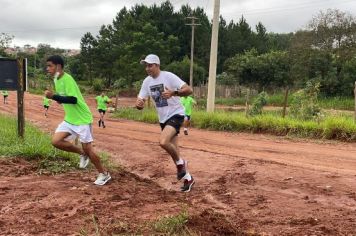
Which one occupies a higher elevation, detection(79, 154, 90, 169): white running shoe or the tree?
the tree

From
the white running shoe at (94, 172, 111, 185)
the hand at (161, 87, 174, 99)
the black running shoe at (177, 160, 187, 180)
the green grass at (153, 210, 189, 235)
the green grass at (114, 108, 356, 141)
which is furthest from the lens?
the green grass at (114, 108, 356, 141)

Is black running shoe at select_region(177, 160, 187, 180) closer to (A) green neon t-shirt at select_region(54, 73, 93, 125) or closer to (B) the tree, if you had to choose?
(A) green neon t-shirt at select_region(54, 73, 93, 125)

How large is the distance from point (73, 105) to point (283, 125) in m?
10.0

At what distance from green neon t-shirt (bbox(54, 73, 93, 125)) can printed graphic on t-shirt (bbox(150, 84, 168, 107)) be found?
1029 mm

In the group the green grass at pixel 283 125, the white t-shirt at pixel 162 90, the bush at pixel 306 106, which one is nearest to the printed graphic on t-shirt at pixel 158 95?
the white t-shirt at pixel 162 90

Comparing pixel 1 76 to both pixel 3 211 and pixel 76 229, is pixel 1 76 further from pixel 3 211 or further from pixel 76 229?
pixel 76 229

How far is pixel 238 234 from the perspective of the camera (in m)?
4.84

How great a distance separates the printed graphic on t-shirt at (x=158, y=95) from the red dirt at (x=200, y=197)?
121cm

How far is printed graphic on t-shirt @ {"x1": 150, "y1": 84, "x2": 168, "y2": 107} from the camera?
6816mm

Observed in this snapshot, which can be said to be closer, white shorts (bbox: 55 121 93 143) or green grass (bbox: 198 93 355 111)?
white shorts (bbox: 55 121 93 143)

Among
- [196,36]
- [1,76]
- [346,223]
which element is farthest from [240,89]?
[346,223]

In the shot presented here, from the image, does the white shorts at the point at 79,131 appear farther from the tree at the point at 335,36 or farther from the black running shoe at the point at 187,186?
the tree at the point at 335,36

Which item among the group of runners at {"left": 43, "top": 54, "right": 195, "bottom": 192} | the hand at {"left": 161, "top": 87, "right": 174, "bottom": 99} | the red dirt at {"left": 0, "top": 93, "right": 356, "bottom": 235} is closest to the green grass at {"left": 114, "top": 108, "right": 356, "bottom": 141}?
the red dirt at {"left": 0, "top": 93, "right": 356, "bottom": 235}

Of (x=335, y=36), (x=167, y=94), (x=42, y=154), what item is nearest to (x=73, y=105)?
(x=167, y=94)
